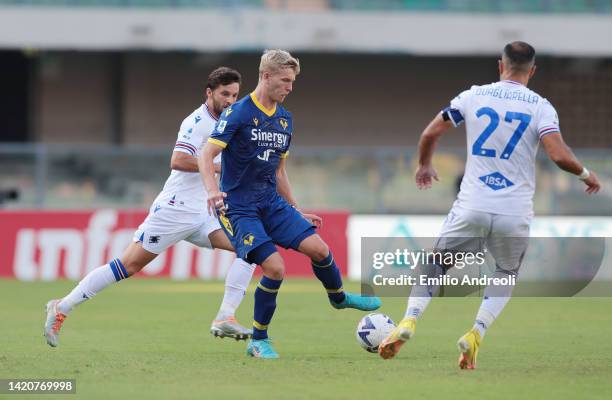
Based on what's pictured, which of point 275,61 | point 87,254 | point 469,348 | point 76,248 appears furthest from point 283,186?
point 76,248

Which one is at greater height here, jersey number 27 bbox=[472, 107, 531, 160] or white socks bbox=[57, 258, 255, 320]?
jersey number 27 bbox=[472, 107, 531, 160]

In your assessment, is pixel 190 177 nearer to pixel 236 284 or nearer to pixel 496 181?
pixel 236 284

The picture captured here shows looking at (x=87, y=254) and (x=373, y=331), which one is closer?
(x=373, y=331)

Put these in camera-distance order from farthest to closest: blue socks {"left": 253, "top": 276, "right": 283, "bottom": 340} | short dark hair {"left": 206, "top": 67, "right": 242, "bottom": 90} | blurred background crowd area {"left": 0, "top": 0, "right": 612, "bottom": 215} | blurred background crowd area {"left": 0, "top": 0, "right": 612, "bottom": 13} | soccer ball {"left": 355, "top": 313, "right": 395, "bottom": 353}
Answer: blurred background crowd area {"left": 0, "top": 0, "right": 612, "bottom": 13} < blurred background crowd area {"left": 0, "top": 0, "right": 612, "bottom": 215} < short dark hair {"left": 206, "top": 67, "right": 242, "bottom": 90} < soccer ball {"left": 355, "top": 313, "right": 395, "bottom": 353} < blue socks {"left": 253, "top": 276, "right": 283, "bottom": 340}

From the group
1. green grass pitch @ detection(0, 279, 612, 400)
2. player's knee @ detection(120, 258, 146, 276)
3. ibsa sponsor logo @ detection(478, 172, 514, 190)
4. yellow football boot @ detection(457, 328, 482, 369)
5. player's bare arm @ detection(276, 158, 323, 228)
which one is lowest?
green grass pitch @ detection(0, 279, 612, 400)

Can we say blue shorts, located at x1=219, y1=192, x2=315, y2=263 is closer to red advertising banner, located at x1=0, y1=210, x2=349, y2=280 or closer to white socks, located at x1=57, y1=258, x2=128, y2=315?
white socks, located at x1=57, y1=258, x2=128, y2=315

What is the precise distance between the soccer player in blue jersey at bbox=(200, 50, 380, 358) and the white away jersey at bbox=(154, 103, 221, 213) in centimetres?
86

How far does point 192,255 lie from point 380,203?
4.91m

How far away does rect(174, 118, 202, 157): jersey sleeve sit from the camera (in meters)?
10.0

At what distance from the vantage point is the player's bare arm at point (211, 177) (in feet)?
28.3

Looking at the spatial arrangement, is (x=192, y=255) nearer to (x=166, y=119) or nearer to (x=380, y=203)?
(x=380, y=203)

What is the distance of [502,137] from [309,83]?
987 inches

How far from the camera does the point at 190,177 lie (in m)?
10.4

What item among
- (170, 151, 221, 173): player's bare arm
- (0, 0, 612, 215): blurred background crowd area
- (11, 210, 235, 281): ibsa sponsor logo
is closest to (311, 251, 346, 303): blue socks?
(170, 151, 221, 173): player's bare arm
